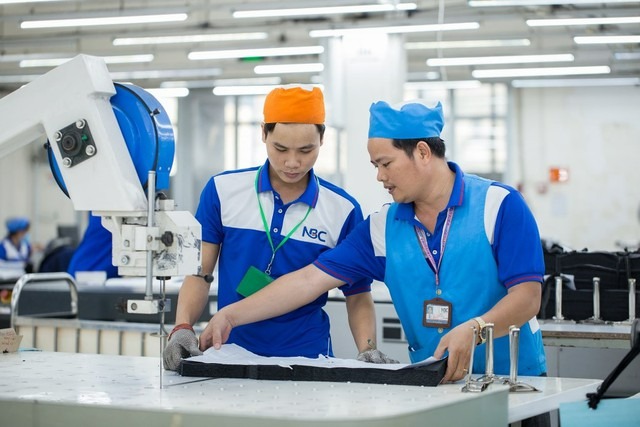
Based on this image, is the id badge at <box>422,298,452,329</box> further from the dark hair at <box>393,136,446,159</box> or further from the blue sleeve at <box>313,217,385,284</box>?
the dark hair at <box>393,136,446,159</box>

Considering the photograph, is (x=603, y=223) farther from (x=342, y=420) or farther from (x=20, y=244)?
(x=342, y=420)

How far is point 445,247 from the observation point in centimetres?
240

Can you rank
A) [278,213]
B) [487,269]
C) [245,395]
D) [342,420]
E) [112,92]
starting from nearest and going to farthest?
[342,420], [245,395], [112,92], [487,269], [278,213]

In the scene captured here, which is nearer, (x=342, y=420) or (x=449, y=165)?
(x=342, y=420)

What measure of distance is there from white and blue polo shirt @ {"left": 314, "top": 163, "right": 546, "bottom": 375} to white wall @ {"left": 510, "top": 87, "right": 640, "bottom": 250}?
1337 cm

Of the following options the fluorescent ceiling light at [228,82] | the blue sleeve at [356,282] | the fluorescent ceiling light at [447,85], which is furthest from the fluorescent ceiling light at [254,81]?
the blue sleeve at [356,282]

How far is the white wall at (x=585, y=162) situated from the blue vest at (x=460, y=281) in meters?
13.4

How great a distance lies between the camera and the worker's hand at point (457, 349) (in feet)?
6.97

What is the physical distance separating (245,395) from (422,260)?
700 mm

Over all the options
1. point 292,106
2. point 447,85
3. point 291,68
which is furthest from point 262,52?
point 292,106

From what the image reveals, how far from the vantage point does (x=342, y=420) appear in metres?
1.64

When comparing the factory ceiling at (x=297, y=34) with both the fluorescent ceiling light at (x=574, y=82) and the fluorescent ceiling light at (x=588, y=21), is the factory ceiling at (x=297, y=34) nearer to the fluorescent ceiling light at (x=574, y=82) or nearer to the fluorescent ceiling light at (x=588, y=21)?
the fluorescent ceiling light at (x=588, y=21)

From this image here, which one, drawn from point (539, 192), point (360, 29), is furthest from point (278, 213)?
point (539, 192)

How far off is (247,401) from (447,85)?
13.5 meters
